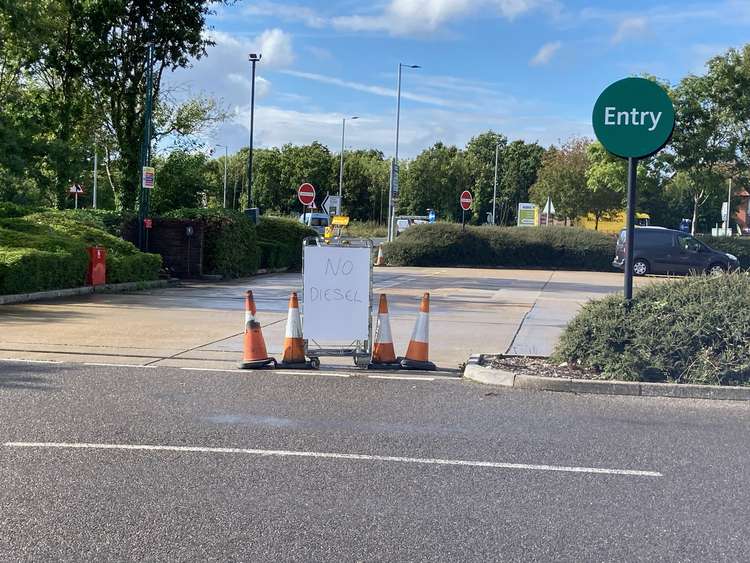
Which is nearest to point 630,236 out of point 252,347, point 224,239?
point 252,347

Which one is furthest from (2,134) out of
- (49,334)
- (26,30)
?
(49,334)

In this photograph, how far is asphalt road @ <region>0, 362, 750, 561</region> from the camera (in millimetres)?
4316

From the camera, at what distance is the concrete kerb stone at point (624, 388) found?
834 centimetres

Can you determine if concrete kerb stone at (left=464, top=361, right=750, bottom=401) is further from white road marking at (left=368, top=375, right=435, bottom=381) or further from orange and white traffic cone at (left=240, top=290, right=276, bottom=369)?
orange and white traffic cone at (left=240, top=290, right=276, bottom=369)

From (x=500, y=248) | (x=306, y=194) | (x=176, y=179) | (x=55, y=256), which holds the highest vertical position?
(x=176, y=179)

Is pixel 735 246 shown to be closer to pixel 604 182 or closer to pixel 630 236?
pixel 604 182

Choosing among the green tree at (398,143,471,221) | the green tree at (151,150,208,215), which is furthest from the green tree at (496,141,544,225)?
the green tree at (151,150,208,215)

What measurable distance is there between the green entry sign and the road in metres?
2.97

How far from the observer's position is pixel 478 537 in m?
4.41

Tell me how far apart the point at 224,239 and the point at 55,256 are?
808cm

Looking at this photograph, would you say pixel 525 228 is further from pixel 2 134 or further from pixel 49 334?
pixel 49 334

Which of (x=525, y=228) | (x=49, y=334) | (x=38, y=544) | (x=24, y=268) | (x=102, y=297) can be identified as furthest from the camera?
(x=525, y=228)

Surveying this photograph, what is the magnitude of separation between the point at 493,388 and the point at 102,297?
1103cm

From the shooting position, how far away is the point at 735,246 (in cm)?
3531
